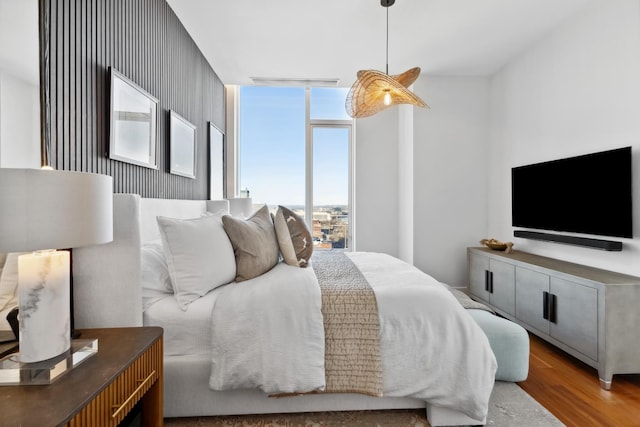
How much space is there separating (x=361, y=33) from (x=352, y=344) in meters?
2.76

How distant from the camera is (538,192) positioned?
3088 millimetres

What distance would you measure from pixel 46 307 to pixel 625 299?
290 centimetres

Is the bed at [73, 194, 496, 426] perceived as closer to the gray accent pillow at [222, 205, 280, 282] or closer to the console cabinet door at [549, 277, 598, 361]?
the gray accent pillow at [222, 205, 280, 282]

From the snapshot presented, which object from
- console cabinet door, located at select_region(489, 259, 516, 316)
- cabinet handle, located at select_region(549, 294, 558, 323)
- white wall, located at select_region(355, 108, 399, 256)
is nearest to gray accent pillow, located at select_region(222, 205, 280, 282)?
cabinet handle, located at select_region(549, 294, 558, 323)

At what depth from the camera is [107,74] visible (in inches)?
70.0

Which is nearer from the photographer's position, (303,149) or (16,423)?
(16,423)

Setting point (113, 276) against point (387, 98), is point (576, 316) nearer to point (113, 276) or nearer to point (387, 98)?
point (387, 98)

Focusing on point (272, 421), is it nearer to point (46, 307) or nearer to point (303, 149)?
point (46, 307)

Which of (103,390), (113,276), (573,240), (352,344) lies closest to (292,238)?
(352,344)

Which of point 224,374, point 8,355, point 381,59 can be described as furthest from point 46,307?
point 381,59

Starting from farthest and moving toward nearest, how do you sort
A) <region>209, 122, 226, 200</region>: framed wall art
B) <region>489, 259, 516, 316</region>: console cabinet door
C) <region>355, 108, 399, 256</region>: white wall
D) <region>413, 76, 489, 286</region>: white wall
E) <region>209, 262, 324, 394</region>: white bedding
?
<region>355, 108, 399, 256</region>: white wall
<region>413, 76, 489, 286</region>: white wall
<region>209, 122, 226, 200</region>: framed wall art
<region>489, 259, 516, 316</region>: console cabinet door
<region>209, 262, 324, 394</region>: white bedding

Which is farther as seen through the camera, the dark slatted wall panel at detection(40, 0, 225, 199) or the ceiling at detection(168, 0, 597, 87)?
the ceiling at detection(168, 0, 597, 87)

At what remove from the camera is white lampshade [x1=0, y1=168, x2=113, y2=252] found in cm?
82

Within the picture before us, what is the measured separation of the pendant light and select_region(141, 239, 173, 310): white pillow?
188 cm
